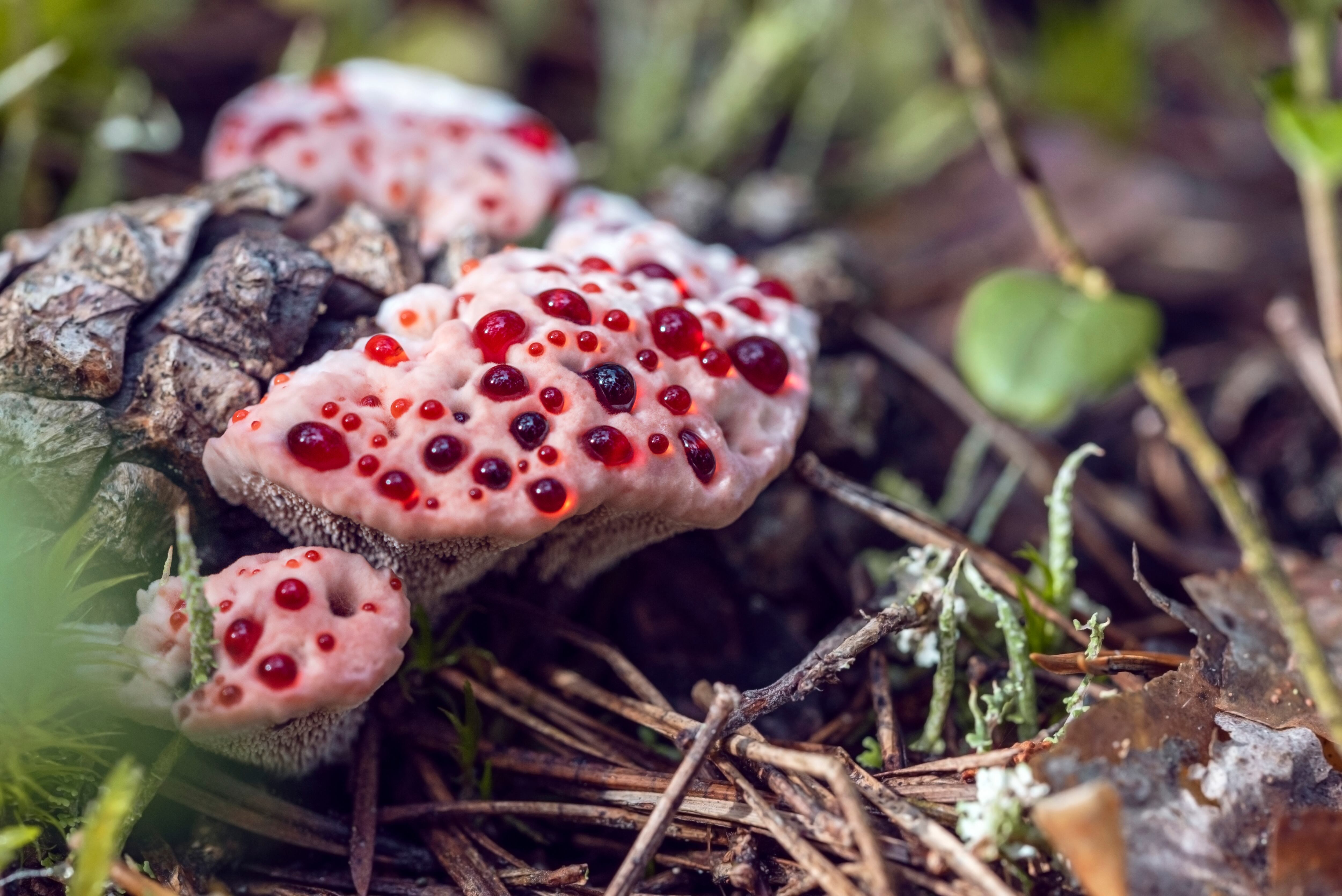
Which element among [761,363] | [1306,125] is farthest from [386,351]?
[1306,125]

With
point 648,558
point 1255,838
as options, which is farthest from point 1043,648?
point 648,558

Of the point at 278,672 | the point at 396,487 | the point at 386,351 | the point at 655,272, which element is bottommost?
the point at 278,672

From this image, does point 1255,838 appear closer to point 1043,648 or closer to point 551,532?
point 1043,648

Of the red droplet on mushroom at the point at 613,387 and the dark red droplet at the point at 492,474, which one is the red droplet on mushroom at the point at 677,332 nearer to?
the red droplet on mushroom at the point at 613,387

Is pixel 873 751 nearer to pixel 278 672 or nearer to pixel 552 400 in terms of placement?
pixel 552 400

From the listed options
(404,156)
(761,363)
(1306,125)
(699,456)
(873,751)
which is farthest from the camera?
(404,156)

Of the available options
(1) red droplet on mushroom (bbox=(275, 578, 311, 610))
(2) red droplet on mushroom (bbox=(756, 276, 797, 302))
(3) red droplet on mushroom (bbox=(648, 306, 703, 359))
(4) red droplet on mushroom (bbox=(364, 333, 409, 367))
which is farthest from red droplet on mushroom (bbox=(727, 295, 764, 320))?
(1) red droplet on mushroom (bbox=(275, 578, 311, 610))

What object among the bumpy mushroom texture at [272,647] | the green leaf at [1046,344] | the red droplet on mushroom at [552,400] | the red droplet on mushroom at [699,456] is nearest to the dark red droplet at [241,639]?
the bumpy mushroom texture at [272,647]

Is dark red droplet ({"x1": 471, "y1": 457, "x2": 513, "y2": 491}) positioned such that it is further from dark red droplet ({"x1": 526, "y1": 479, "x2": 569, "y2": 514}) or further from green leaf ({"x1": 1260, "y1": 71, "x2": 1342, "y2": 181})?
green leaf ({"x1": 1260, "y1": 71, "x2": 1342, "y2": 181})
